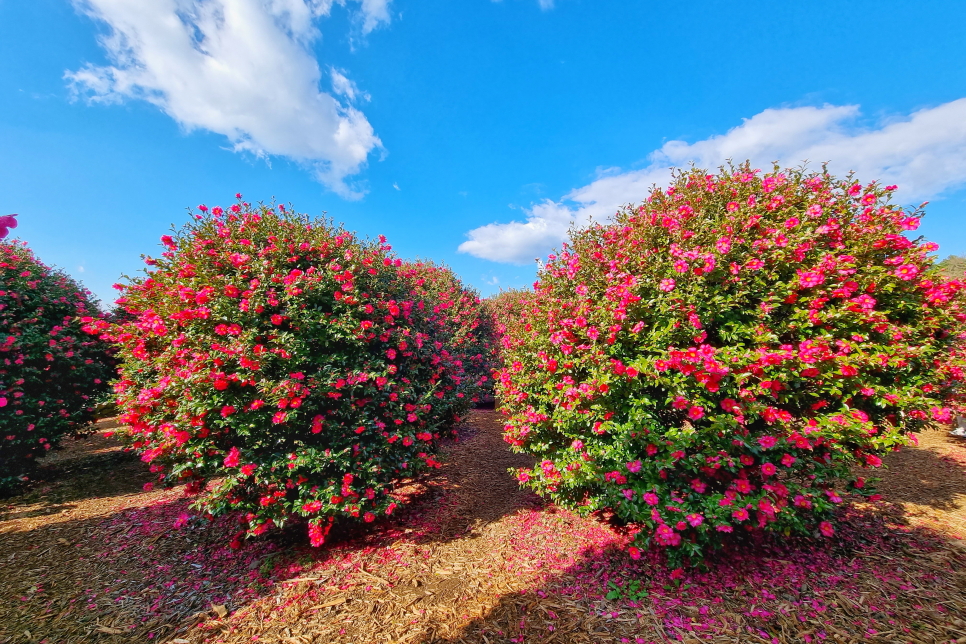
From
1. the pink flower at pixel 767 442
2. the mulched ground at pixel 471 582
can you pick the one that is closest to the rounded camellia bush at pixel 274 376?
the mulched ground at pixel 471 582

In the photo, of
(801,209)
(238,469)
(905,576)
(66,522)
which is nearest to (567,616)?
(905,576)

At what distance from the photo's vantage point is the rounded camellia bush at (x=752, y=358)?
3639 mm

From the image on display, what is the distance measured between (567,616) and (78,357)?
401 inches

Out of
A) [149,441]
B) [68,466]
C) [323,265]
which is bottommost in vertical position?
[68,466]

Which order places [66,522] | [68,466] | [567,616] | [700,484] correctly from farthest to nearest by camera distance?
[68,466] → [66,522] → [700,484] → [567,616]

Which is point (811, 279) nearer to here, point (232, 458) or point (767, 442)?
point (767, 442)

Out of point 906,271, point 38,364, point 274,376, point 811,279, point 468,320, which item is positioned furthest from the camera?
point 468,320

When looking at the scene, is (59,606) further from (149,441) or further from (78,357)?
(78,357)

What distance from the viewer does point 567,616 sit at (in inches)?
138

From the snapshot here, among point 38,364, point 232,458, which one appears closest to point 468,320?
point 232,458

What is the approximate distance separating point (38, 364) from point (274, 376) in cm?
670

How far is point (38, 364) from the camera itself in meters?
6.94

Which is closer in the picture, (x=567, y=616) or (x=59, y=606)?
(x=567, y=616)

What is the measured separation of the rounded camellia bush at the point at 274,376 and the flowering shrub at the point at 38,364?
3007 mm
